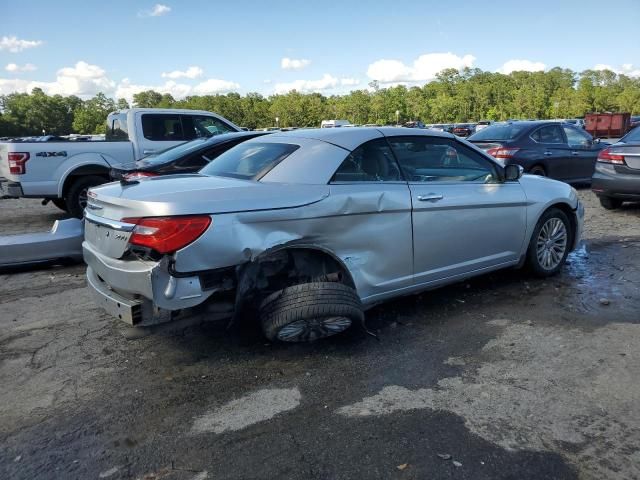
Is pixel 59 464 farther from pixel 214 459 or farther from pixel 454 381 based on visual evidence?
pixel 454 381

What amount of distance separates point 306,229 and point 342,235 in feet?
1.02

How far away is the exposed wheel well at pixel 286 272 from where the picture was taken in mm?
3482

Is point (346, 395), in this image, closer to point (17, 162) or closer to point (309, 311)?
point (309, 311)

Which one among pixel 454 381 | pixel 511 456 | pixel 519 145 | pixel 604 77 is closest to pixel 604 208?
pixel 519 145

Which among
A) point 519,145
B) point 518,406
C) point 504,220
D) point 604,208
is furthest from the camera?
point 519,145

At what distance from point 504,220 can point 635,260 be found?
238cm

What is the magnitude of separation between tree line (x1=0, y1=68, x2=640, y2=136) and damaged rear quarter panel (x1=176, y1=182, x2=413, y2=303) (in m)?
73.0

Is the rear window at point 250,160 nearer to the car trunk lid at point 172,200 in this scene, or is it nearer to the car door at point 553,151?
the car trunk lid at point 172,200

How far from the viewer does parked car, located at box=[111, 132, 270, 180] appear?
693 cm

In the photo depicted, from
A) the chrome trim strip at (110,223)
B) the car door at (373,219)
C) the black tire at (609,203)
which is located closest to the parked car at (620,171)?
the black tire at (609,203)

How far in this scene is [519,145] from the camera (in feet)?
33.5

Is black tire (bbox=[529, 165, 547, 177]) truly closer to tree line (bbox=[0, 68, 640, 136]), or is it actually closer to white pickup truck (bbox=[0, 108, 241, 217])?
white pickup truck (bbox=[0, 108, 241, 217])

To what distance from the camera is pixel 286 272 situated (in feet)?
12.3

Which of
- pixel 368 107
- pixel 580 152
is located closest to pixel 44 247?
pixel 580 152
